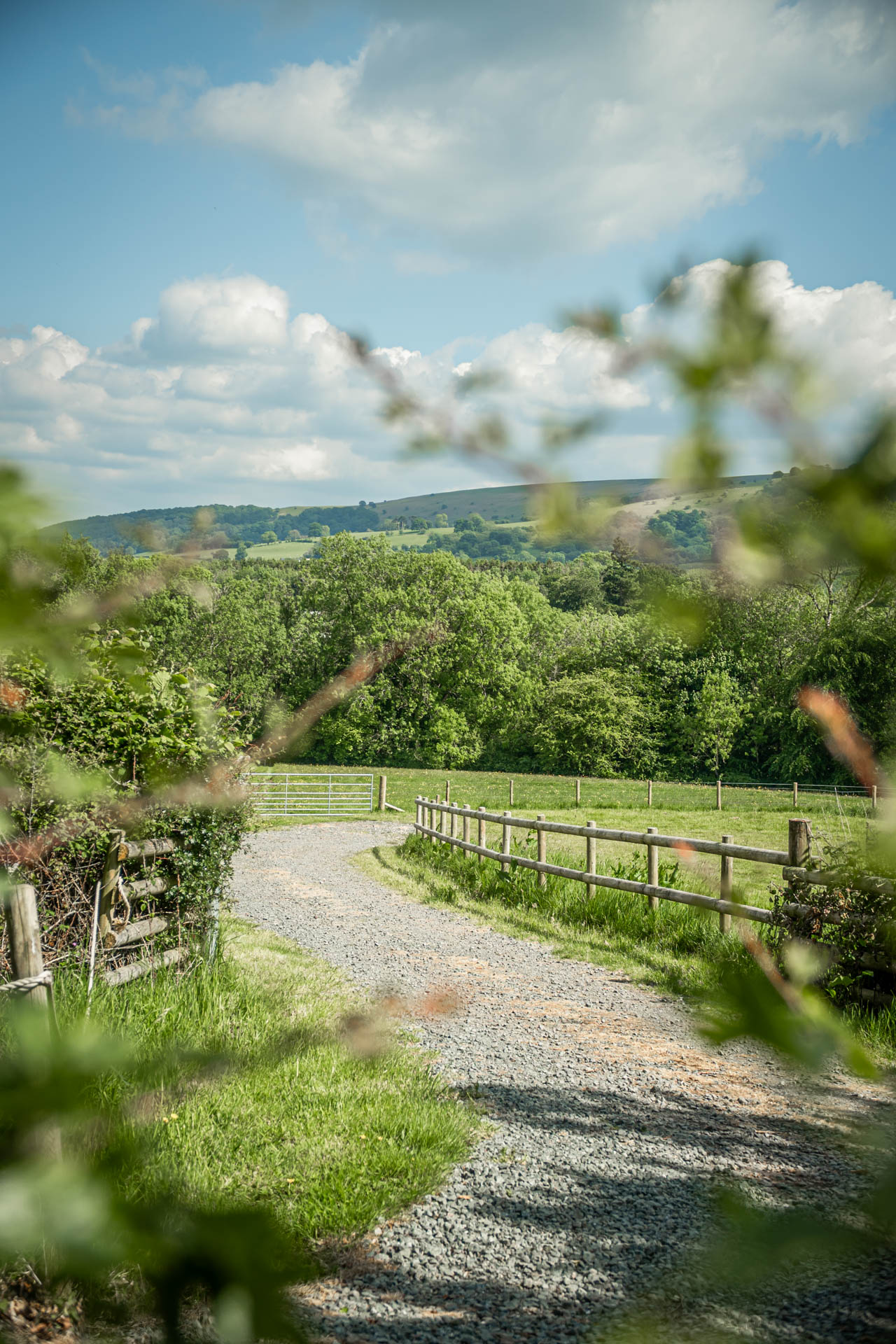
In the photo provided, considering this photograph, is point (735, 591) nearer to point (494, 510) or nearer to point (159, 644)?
point (494, 510)

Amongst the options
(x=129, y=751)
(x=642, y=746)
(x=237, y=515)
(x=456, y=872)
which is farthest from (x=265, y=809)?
(x=237, y=515)

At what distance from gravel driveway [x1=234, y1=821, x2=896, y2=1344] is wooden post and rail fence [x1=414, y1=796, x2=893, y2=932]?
1.04 m

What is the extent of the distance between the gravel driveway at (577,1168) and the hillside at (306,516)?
45cm

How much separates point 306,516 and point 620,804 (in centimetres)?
2970

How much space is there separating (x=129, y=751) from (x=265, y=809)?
72.4 feet

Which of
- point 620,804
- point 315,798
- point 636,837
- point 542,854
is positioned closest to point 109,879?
point 636,837

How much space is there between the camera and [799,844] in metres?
7.41

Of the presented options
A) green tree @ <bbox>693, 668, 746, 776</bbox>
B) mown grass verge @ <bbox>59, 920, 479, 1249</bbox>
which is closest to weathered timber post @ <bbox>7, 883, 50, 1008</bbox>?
mown grass verge @ <bbox>59, 920, 479, 1249</bbox>

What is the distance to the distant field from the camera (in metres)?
21.1

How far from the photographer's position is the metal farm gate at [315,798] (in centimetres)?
2761

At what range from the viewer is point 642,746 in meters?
41.0

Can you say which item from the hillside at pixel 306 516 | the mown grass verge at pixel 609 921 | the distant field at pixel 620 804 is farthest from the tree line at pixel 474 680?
the hillside at pixel 306 516

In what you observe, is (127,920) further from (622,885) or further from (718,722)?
(718,722)

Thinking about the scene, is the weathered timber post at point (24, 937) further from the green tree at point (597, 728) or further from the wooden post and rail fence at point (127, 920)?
the green tree at point (597, 728)
